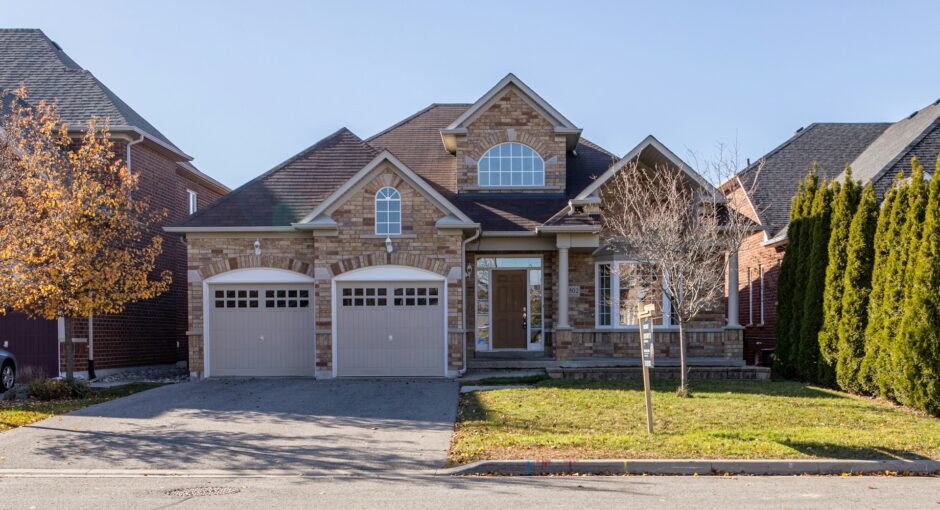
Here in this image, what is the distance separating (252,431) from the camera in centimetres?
1202

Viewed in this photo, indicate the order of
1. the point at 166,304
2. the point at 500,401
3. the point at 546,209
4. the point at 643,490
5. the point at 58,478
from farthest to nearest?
1. the point at 166,304
2. the point at 546,209
3. the point at 500,401
4. the point at 58,478
5. the point at 643,490

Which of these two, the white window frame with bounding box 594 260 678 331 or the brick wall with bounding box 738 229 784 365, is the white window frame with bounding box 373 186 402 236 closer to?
the white window frame with bounding box 594 260 678 331

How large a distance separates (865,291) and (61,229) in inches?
562

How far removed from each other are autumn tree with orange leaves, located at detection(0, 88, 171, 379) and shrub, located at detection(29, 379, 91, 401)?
1.80 feet

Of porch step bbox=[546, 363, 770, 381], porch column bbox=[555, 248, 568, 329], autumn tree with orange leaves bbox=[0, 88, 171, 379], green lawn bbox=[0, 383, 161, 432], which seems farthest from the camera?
porch column bbox=[555, 248, 568, 329]

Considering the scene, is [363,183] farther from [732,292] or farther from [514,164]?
[732,292]

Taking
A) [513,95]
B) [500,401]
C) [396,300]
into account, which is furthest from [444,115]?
[500,401]

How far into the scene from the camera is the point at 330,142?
20484 mm

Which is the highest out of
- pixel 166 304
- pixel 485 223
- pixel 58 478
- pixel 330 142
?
pixel 330 142

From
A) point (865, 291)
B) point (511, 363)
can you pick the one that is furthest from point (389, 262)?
point (865, 291)

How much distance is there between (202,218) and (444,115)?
27.3ft

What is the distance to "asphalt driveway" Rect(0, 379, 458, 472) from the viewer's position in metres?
10.2

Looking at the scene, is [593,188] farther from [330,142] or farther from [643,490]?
[643,490]

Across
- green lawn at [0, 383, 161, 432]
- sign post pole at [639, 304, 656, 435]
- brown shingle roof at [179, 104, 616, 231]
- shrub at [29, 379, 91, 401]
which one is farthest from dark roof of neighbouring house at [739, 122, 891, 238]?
shrub at [29, 379, 91, 401]
